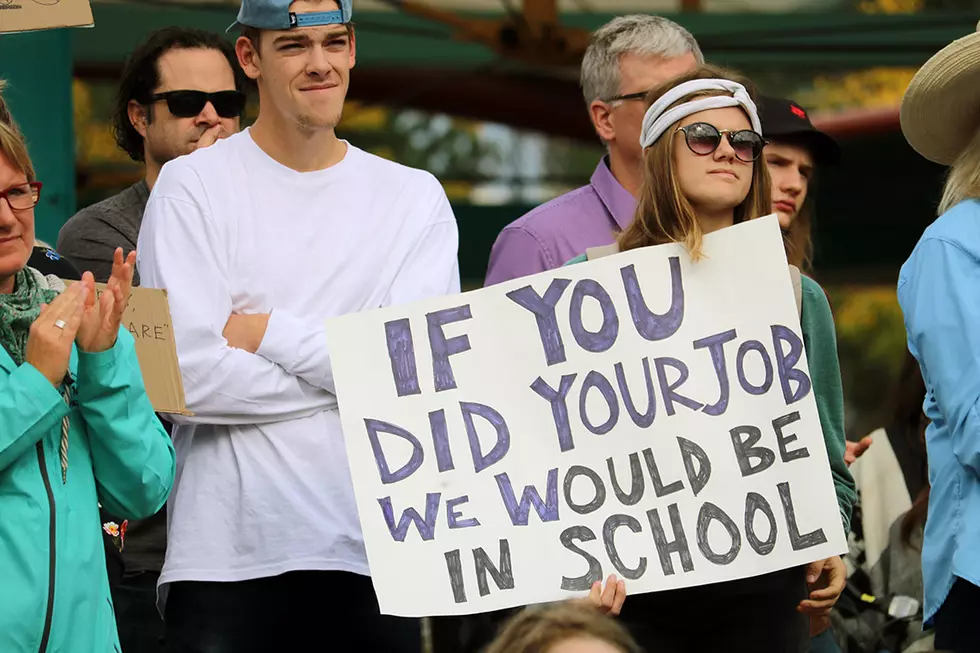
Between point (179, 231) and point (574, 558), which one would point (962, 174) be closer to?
point (574, 558)

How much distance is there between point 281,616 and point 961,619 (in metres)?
1.57

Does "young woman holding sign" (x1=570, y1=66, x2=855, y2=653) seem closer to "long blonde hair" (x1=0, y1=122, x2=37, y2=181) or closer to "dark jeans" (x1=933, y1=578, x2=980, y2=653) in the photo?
"dark jeans" (x1=933, y1=578, x2=980, y2=653)

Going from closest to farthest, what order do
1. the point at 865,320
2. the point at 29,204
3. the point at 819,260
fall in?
the point at 29,204 → the point at 819,260 → the point at 865,320

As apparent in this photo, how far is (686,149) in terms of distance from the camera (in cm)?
408

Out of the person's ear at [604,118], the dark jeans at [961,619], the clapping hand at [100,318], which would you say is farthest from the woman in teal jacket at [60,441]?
the person's ear at [604,118]

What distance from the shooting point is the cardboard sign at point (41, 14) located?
14.4ft

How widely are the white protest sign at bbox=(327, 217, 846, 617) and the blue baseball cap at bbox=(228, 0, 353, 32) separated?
0.86 m

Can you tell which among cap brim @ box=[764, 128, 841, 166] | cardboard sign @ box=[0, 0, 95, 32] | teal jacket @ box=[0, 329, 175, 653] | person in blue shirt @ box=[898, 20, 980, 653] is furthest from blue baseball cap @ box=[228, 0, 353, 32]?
cap brim @ box=[764, 128, 841, 166]

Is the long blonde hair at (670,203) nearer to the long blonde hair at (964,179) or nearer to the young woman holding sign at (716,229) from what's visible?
the young woman holding sign at (716,229)

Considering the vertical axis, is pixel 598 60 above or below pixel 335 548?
above

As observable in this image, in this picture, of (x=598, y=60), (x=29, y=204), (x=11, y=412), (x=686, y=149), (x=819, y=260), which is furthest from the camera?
(x=819, y=260)

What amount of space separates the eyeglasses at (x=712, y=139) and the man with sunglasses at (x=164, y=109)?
179 centimetres

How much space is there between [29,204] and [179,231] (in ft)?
1.94

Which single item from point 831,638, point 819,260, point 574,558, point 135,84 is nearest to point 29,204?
point 574,558
